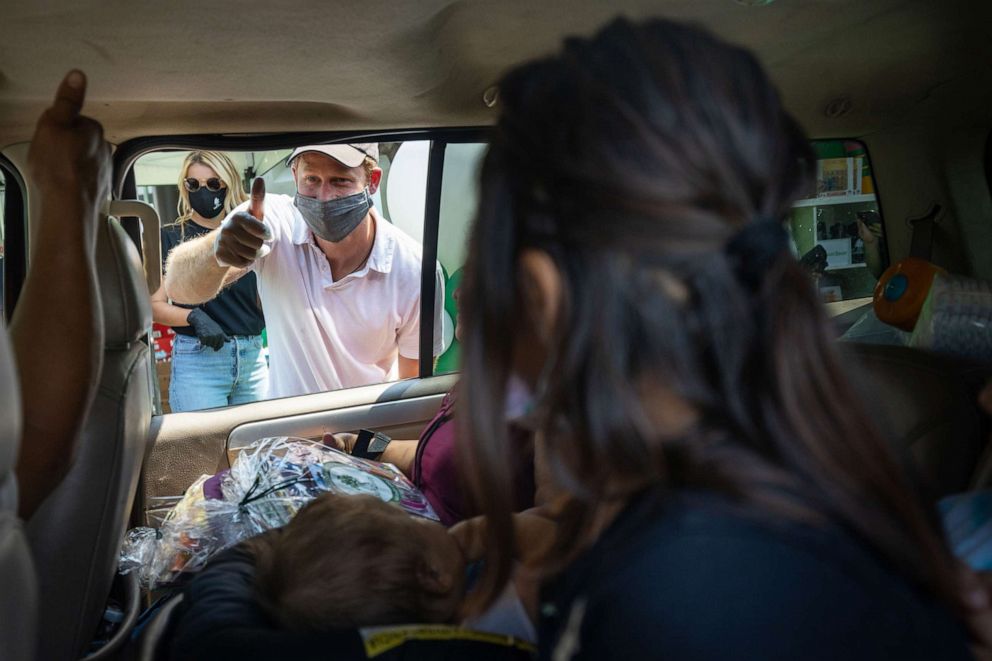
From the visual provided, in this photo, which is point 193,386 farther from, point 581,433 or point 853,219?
point 581,433

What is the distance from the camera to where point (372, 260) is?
313 cm

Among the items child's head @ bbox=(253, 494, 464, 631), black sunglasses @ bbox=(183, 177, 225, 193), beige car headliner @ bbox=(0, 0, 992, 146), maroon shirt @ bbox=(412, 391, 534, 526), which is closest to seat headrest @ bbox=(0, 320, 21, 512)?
child's head @ bbox=(253, 494, 464, 631)

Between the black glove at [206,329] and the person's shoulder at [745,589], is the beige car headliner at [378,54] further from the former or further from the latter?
the black glove at [206,329]

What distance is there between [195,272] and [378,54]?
3.99 ft

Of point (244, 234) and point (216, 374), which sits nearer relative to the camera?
point (244, 234)

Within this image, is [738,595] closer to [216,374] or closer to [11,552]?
[11,552]

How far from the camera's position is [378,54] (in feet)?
5.77

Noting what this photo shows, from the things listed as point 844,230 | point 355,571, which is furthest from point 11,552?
point 844,230

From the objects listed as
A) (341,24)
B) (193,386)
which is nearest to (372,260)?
(193,386)

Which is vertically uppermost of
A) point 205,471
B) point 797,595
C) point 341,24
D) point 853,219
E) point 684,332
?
point 341,24

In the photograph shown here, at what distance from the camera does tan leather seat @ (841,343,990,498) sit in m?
1.64

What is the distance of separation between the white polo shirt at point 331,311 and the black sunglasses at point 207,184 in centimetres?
19

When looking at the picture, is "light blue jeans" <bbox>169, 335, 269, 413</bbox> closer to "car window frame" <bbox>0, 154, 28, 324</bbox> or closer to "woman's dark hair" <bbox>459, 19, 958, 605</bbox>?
"car window frame" <bbox>0, 154, 28, 324</bbox>

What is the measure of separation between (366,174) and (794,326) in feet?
7.29
